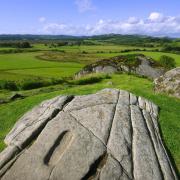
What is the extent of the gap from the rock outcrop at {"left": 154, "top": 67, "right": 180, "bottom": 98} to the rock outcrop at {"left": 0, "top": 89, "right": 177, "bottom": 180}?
823cm

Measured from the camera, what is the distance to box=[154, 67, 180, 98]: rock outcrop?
109 ft

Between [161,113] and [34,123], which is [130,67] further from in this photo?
[34,123]

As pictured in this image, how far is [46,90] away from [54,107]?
16.4 metres

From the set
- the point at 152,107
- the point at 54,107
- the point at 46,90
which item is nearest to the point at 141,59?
the point at 46,90

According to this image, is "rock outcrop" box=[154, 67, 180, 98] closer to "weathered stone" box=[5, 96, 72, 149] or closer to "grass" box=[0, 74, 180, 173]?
"grass" box=[0, 74, 180, 173]

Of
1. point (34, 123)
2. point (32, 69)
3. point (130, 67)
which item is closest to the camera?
point (34, 123)

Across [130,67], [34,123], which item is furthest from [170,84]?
[130,67]

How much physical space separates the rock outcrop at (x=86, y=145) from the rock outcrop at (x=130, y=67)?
36399 mm

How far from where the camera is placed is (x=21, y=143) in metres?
20.5

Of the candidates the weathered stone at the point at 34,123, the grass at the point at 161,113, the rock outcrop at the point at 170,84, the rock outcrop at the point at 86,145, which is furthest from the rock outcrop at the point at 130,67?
the rock outcrop at the point at 86,145

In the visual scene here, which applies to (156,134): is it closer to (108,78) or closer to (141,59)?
(108,78)

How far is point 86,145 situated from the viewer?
762 inches

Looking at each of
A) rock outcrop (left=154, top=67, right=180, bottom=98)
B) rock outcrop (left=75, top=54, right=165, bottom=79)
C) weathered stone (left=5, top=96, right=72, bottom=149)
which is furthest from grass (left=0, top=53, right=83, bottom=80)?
weathered stone (left=5, top=96, right=72, bottom=149)

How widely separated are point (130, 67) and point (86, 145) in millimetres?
44543
